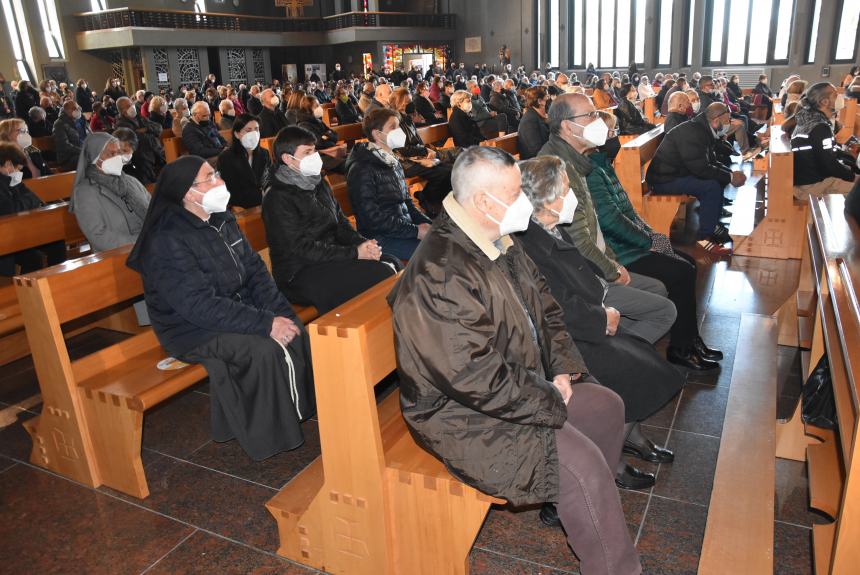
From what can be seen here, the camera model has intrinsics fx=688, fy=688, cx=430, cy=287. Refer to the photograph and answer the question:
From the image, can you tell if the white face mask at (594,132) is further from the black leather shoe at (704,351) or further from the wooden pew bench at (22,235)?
the wooden pew bench at (22,235)

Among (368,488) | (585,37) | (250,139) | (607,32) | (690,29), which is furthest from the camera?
(585,37)

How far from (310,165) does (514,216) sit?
1828 mm

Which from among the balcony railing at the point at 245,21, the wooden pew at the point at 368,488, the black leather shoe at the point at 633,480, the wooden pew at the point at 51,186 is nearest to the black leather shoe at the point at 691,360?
the black leather shoe at the point at 633,480

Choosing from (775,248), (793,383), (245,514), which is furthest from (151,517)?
(775,248)

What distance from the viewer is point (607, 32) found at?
25.3 metres

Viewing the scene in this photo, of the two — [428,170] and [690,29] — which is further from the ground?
[690,29]

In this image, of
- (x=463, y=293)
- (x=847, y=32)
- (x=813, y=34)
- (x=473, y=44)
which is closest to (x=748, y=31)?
(x=813, y=34)

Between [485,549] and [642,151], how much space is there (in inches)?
191

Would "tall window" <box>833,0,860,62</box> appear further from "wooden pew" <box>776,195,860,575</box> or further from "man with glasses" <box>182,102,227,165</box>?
"wooden pew" <box>776,195,860,575</box>

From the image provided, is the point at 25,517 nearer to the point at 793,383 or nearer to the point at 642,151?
the point at 793,383

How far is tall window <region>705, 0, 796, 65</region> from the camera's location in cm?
2167

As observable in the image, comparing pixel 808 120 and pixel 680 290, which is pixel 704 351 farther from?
pixel 808 120

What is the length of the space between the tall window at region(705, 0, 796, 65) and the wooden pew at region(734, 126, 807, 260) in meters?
19.2

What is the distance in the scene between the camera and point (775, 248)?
5570 mm
